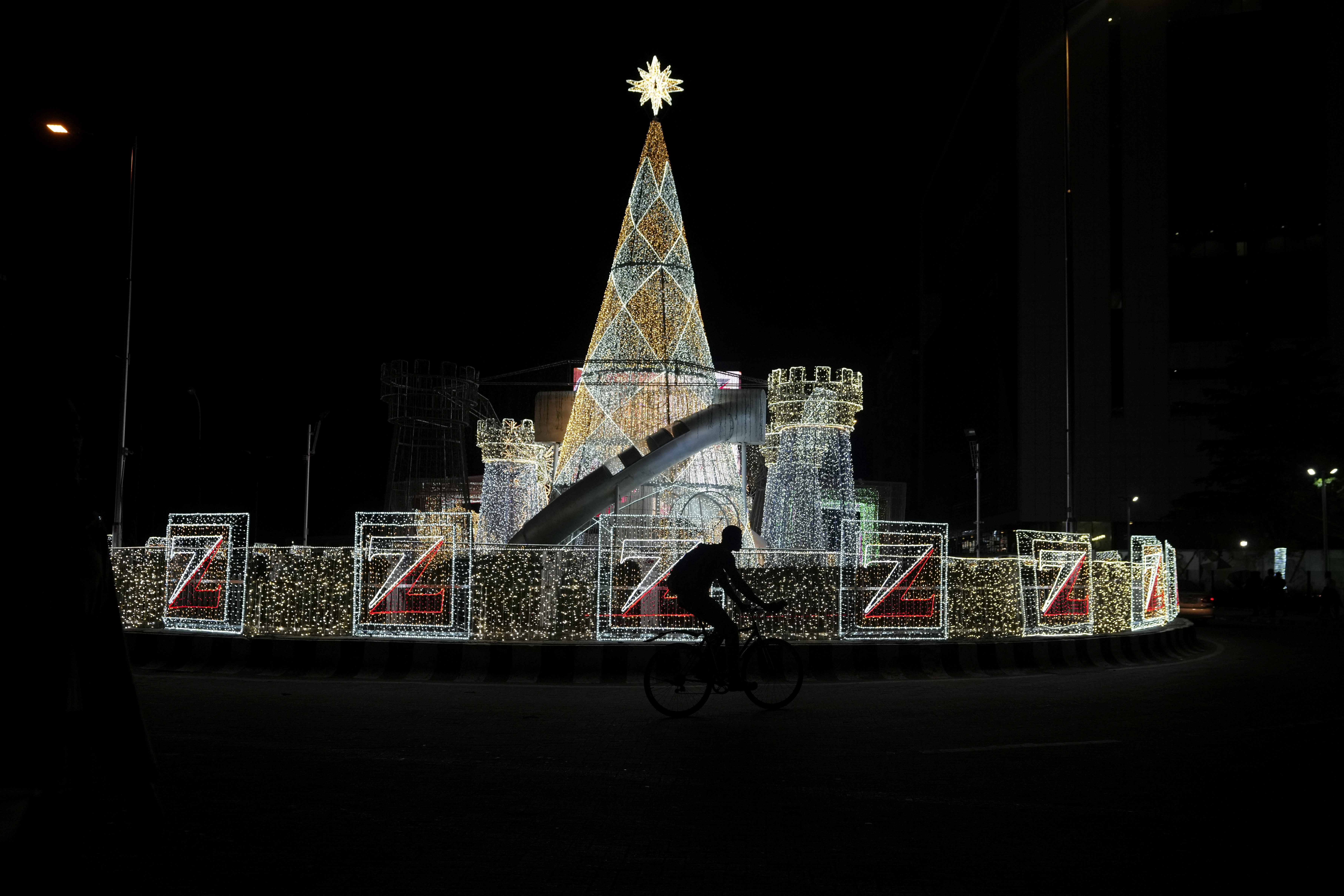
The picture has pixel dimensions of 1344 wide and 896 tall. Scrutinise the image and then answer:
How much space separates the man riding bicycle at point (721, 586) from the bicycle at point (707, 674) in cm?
9

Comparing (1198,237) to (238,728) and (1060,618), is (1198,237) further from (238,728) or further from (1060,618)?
(238,728)

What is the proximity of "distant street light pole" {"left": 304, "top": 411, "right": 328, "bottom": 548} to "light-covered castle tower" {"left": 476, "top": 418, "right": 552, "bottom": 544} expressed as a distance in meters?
6.30

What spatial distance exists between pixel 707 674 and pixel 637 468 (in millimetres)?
13969

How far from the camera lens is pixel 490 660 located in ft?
50.1

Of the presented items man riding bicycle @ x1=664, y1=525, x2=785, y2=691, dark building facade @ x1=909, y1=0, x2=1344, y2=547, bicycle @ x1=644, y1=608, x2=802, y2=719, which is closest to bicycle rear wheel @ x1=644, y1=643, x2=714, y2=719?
bicycle @ x1=644, y1=608, x2=802, y2=719

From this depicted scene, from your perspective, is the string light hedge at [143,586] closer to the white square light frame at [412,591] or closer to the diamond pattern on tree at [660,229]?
the white square light frame at [412,591]

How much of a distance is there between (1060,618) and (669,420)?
10.3 m

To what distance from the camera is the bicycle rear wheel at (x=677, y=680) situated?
1145 centimetres

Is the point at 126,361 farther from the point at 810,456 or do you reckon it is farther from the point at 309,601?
the point at 810,456

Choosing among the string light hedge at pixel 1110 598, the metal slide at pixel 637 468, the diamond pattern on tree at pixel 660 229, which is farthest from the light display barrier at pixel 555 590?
the diamond pattern on tree at pixel 660 229

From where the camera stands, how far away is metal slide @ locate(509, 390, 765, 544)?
25.0 meters

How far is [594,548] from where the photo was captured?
16.6 metres

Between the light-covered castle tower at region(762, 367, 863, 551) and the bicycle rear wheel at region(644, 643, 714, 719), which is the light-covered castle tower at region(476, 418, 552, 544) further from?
the bicycle rear wheel at region(644, 643, 714, 719)

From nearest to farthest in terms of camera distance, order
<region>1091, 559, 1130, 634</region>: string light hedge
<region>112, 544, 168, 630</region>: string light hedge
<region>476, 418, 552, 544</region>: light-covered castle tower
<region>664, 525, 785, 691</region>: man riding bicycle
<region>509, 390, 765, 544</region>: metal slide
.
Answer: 1. <region>664, 525, 785, 691</region>: man riding bicycle
2. <region>112, 544, 168, 630</region>: string light hedge
3. <region>1091, 559, 1130, 634</region>: string light hedge
4. <region>509, 390, 765, 544</region>: metal slide
5. <region>476, 418, 552, 544</region>: light-covered castle tower
